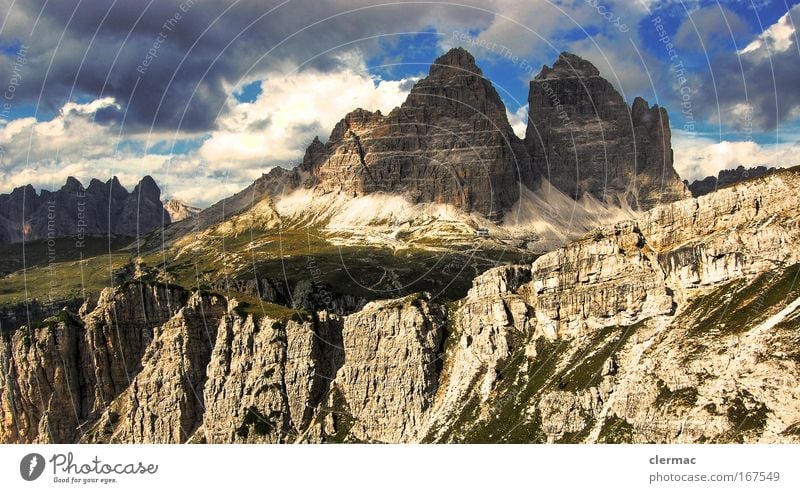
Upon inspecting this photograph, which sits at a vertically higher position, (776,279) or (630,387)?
(776,279)
